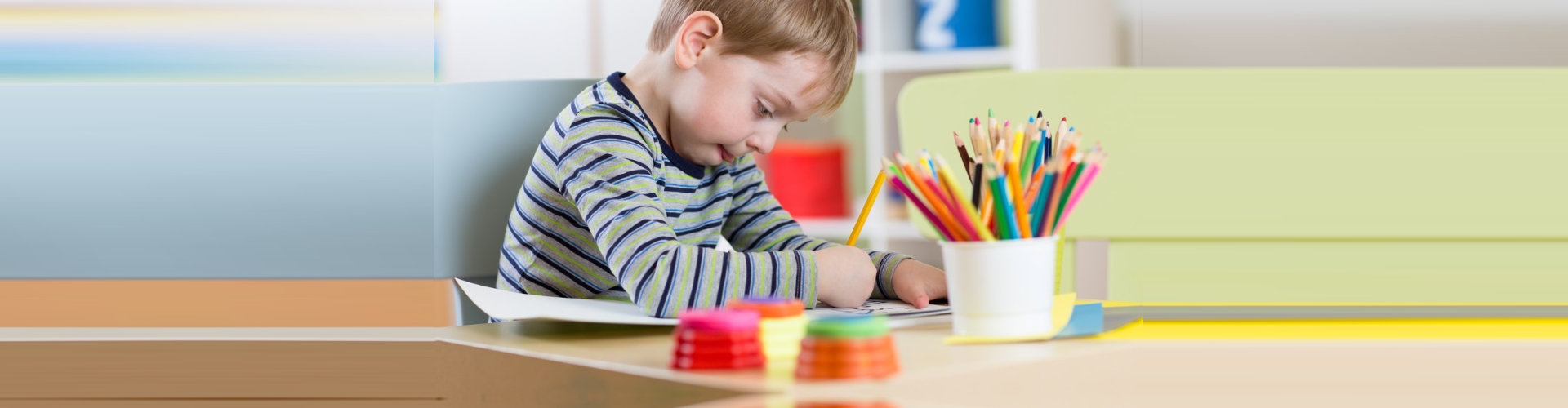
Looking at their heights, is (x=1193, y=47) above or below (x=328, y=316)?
above

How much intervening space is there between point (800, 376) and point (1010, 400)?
0.09 meters

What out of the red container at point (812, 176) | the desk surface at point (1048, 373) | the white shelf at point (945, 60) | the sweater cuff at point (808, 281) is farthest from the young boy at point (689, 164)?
Answer: the red container at point (812, 176)

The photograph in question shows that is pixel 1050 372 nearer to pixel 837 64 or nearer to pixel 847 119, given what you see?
pixel 837 64

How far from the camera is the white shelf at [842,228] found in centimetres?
248

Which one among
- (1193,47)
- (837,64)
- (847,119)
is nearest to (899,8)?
(847,119)

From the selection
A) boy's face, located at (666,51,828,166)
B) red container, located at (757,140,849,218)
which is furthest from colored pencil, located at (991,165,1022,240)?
red container, located at (757,140,849,218)

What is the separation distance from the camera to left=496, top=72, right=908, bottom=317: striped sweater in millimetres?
708

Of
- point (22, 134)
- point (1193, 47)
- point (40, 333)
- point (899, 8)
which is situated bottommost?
point (40, 333)

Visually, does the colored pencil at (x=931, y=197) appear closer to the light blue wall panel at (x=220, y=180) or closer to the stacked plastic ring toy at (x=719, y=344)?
Answer: the stacked plastic ring toy at (x=719, y=344)

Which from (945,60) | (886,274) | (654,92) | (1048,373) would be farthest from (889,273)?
(945,60)

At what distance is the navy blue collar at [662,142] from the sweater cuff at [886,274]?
0.17 metres

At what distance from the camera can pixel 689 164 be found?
0.93 metres

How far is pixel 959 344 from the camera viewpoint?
54 cm

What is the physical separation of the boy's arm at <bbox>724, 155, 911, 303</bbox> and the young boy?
34mm
